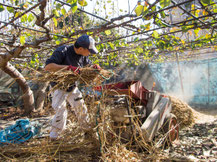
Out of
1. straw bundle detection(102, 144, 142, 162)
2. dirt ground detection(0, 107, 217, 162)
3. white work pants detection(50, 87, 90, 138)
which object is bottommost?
dirt ground detection(0, 107, 217, 162)

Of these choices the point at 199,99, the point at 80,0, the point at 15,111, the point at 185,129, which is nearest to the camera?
the point at 80,0

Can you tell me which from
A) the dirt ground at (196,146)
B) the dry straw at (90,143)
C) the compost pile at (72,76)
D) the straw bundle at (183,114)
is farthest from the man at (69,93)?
the straw bundle at (183,114)

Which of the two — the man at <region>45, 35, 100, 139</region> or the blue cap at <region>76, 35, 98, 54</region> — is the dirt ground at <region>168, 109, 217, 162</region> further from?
the blue cap at <region>76, 35, 98, 54</region>

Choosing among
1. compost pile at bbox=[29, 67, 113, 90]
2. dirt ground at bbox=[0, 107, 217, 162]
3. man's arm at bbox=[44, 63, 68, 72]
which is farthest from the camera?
dirt ground at bbox=[0, 107, 217, 162]

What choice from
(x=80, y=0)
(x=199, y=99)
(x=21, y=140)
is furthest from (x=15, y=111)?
(x=199, y=99)

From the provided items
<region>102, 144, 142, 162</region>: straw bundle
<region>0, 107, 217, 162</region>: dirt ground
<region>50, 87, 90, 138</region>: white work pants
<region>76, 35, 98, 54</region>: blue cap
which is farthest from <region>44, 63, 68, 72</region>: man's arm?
<region>102, 144, 142, 162</region>: straw bundle

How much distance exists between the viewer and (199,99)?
12055mm

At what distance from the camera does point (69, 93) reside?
3.22m

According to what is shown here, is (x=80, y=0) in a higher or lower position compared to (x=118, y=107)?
higher

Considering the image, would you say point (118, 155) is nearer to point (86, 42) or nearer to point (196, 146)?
point (86, 42)

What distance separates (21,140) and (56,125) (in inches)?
54.3

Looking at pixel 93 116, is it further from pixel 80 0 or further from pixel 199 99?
pixel 199 99

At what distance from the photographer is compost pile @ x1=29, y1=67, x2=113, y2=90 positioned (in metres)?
2.51

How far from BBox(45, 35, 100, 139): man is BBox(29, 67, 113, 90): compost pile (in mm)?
390
